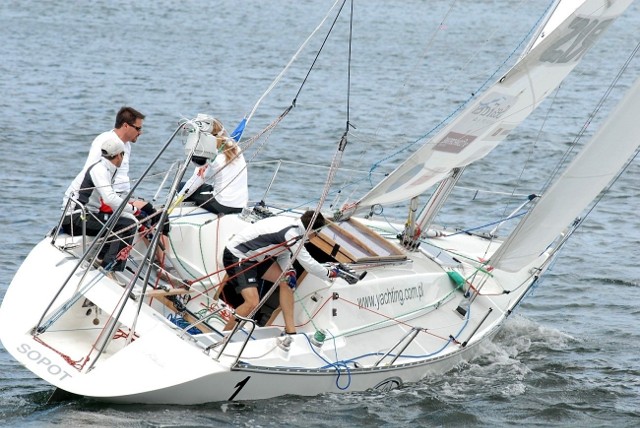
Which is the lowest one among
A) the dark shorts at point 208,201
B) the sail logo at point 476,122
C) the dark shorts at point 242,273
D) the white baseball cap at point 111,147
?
the dark shorts at point 242,273

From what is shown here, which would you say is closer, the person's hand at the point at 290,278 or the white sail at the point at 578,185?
the person's hand at the point at 290,278

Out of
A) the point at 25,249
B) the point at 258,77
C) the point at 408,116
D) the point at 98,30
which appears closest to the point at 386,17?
the point at 98,30

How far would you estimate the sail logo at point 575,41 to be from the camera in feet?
35.2

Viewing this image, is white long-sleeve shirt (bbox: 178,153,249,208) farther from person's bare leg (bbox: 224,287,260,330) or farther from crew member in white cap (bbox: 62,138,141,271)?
person's bare leg (bbox: 224,287,260,330)

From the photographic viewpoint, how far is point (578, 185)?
36.6ft

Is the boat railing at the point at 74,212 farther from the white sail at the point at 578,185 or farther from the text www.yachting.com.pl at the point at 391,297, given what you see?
the white sail at the point at 578,185

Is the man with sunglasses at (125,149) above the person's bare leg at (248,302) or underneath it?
above

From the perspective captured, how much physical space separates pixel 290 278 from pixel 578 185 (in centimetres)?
295

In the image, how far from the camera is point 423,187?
1104 centimetres

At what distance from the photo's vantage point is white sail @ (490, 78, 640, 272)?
11.0m

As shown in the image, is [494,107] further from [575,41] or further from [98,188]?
[98,188]

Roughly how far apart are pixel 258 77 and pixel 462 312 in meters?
18.8

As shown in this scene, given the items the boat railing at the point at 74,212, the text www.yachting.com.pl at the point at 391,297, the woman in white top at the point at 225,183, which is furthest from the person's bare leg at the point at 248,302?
the woman in white top at the point at 225,183

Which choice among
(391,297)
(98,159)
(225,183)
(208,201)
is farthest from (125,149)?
(391,297)
